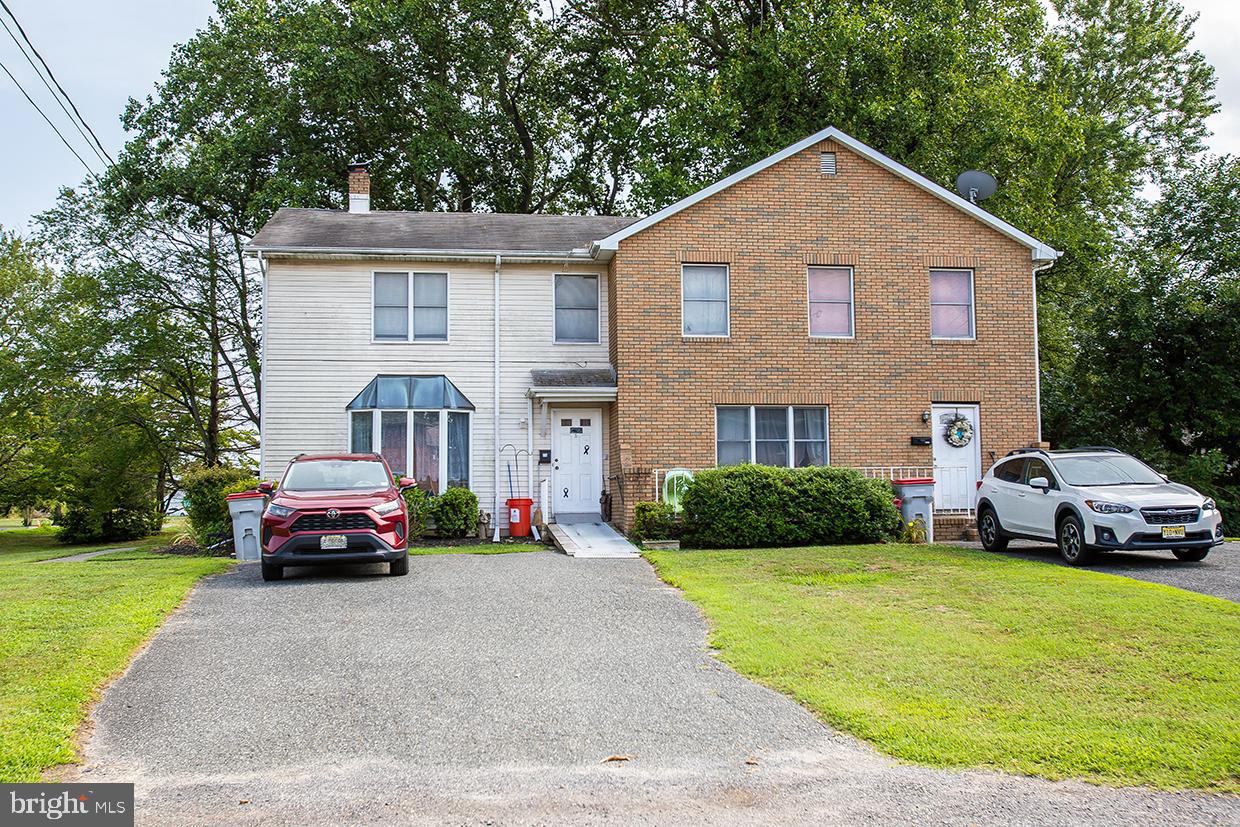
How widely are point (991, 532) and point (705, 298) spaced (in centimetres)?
685

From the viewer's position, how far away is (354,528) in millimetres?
12430

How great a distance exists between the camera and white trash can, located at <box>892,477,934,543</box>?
17156 millimetres

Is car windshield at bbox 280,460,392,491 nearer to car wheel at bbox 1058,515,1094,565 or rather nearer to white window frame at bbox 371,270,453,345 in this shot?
white window frame at bbox 371,270,453,345

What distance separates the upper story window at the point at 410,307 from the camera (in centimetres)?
1939

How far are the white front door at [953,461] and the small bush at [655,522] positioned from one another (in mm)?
5918

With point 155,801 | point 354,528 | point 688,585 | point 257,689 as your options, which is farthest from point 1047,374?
point 155,801

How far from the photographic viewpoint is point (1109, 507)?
42.4 feet

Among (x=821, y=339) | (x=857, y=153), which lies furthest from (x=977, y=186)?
(x=821, y=339)

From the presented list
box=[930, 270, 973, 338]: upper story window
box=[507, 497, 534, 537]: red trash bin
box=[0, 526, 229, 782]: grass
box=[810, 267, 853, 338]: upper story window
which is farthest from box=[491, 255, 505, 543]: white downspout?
box=[930, 270, 973, 338]: upper story window

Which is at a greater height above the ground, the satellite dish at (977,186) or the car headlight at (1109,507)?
the satellite dish at (977,186)

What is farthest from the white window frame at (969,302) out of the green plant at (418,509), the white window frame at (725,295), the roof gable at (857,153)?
the green plant at (418,509)

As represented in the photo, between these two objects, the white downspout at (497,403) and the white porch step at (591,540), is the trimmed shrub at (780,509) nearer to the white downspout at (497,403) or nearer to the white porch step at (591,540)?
the white porch step at (591,540)

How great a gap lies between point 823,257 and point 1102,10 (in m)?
20.2

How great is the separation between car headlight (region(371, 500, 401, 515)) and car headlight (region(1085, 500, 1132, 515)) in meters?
9.08
